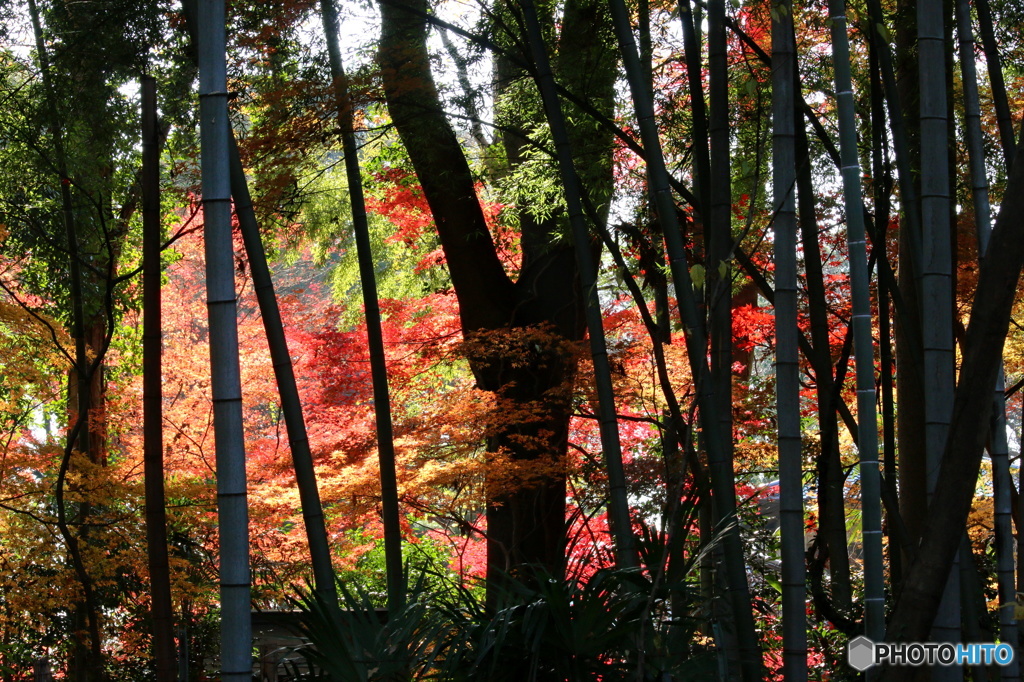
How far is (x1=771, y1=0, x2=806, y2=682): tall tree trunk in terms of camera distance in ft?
8.07

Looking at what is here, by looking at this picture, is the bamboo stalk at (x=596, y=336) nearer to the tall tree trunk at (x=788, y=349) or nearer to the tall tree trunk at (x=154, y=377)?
the tall tree trunk at (x=788, y=349)

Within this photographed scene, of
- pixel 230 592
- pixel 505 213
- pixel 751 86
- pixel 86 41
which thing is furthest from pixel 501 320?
pixel 230 592

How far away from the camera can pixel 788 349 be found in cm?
252

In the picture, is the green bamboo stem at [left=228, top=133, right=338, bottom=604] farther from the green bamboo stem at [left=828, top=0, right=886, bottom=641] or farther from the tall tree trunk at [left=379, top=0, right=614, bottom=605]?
the tall tree trunk at [left=379, top=0, right=614, bottom=605]

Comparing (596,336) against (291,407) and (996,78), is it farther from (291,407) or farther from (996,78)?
(996,78)

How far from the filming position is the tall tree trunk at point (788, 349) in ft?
8.07

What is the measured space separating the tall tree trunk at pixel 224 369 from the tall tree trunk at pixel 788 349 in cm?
140

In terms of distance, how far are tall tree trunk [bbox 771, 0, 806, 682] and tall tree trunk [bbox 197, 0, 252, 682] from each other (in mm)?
1401

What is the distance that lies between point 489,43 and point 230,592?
3311mm

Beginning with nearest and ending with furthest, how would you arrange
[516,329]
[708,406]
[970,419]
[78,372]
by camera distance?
[970,419] → [708,406] → [78,372] → [516,329]

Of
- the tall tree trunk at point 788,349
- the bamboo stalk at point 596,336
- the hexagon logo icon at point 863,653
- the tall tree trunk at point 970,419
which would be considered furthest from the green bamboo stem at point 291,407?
the tall tree trunk at point 970,419

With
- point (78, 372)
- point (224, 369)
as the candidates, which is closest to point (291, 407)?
point (224, 369)

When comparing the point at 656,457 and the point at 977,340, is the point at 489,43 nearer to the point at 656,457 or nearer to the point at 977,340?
the point at 977,340

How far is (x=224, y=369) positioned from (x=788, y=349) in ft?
4.90
